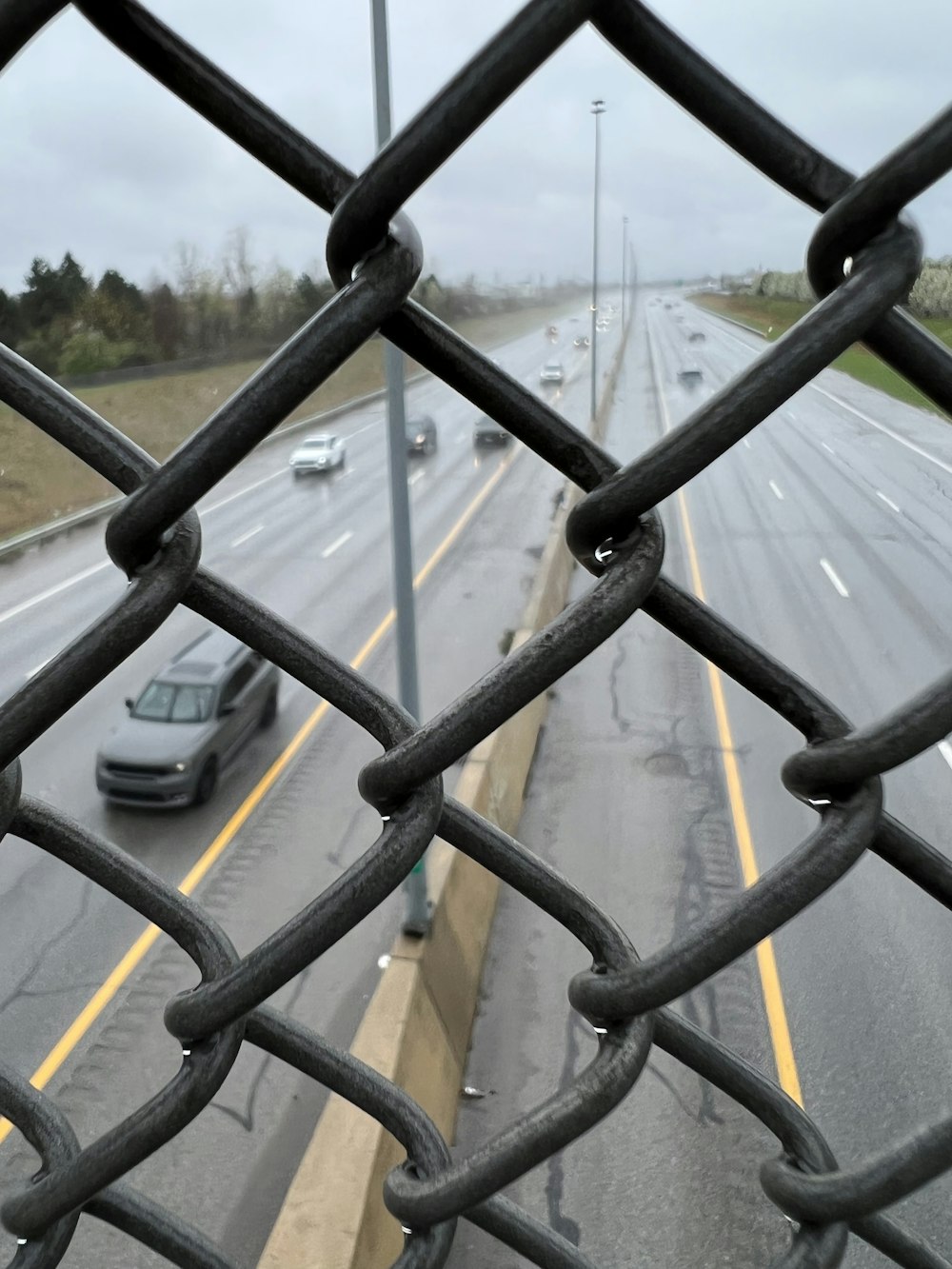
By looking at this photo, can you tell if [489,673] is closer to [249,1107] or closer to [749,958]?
[249,1107]

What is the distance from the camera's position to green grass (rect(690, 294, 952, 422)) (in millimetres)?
703

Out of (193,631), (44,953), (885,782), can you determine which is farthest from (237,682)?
(885,782)

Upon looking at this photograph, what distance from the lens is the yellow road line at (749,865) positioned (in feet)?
19.6

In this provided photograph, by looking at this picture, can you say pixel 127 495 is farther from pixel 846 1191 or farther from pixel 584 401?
pixel 584 401

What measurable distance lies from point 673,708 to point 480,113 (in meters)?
10.8

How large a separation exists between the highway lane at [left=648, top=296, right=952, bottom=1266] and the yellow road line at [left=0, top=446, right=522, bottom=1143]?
5.25ft

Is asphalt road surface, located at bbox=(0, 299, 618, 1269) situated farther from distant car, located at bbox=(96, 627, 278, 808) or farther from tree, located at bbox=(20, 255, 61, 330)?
tree, located at bbox=(20, 255, 61, 330)

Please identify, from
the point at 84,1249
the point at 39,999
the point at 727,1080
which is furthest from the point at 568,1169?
the point at 727,1080

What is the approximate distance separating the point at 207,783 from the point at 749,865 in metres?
4.73

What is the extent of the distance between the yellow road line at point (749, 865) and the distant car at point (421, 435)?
1375 mm

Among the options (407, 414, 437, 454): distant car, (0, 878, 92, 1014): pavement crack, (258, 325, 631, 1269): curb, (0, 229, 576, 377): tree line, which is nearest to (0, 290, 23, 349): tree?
(0, 229, 576, 377): tree line

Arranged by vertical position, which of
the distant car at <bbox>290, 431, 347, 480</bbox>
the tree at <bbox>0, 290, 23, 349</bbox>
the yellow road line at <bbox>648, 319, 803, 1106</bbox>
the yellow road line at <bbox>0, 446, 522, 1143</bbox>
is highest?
the tree at <bbox>0, 290, 23, 349</bbox>

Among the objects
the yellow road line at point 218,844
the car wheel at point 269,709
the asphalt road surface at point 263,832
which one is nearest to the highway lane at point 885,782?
the asphalt road surface at point 263,832

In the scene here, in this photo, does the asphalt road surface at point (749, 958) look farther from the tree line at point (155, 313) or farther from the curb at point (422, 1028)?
the tree line at point (155, 313)
